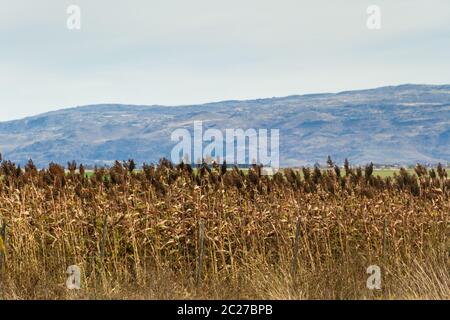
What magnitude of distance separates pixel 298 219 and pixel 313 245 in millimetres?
1156

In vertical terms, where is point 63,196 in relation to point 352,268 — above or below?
above

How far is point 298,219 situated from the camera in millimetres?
18594

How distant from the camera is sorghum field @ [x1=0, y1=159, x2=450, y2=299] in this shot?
54.6 feet

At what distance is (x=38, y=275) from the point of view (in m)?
17.6

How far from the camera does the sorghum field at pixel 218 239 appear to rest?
54.6ft

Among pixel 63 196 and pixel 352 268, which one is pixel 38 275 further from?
pixel 352 268

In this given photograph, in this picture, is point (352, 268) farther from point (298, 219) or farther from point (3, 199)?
point (3, 199)

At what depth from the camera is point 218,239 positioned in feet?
61.8

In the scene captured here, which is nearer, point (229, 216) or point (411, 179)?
point (229, 216)
